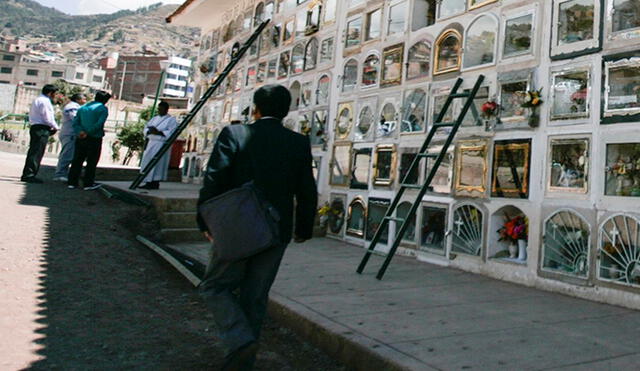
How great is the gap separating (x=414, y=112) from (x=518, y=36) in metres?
1.30

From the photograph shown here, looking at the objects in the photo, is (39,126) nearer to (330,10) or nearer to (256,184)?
(330,10)

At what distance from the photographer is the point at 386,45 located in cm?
572

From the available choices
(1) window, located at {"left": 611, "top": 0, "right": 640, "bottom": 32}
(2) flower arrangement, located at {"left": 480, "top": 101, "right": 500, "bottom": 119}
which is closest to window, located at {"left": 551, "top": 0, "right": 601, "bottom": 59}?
(1) window, located at {"left": 611, "top": 0, "right": 640, "bottom": 32}

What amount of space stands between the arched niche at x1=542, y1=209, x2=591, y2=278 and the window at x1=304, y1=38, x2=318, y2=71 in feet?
14.7

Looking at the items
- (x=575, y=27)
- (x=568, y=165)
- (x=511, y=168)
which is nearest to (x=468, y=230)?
(x=511, y=168)

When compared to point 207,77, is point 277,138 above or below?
below

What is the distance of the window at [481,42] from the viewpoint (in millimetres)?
4457

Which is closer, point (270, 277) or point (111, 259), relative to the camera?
point (270, 277)

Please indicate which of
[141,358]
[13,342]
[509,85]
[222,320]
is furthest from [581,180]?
[13,342]

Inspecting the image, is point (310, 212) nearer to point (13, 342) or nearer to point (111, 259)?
point (13, 342)

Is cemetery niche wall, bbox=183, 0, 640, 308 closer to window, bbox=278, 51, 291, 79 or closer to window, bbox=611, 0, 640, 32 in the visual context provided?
window, bbox=611, 0, 640, 32

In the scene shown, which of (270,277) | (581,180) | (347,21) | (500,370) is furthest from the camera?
(347,21)

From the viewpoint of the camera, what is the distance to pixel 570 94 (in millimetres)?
3738

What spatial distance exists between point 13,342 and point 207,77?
394 inches
